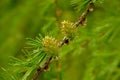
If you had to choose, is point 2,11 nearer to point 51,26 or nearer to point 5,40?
point 5,40

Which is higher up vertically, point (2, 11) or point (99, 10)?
point (2, 11)

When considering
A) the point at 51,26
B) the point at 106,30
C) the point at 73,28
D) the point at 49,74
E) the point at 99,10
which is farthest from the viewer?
the point at 99,10

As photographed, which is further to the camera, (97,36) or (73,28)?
(97,36)

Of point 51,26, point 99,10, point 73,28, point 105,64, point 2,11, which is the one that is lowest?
point 73,28

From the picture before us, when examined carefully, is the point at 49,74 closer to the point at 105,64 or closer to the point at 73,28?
the point at 105,64

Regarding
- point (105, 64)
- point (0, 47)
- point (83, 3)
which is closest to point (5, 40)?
point (0, 47)

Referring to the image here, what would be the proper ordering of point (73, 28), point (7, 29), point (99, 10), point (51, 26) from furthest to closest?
point (7, 29), point (99, 10), point (51, 26), point (73, 28)
